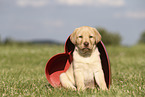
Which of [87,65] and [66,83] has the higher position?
[87,65]

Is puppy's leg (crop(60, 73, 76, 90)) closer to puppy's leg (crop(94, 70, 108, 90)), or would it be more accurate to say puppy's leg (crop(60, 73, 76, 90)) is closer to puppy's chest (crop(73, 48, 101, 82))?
puppy's chest (crop(73, 48, 101, 82))

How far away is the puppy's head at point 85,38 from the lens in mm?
3148

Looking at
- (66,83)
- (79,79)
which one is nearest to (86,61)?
(79,79)

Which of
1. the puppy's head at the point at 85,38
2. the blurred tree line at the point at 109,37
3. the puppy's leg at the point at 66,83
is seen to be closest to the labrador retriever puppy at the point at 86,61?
the puppy's head at the point at 85,38

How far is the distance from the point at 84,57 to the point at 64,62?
3.36 feet

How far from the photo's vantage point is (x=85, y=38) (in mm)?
3158

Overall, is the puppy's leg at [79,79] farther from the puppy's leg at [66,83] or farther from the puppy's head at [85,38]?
the puppy's head at [85,38]

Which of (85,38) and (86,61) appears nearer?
(85,38)

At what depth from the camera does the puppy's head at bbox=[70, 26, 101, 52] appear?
3148 mm

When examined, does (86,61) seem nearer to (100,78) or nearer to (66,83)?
(100,78)

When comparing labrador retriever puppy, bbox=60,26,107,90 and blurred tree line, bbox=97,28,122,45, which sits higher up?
labrador retriever puppy, bbox=60,26,107,90

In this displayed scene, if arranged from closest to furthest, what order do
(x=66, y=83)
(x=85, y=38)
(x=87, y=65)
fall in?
(x=85, y=38), (x=87, y=65), (x=66, y=83)

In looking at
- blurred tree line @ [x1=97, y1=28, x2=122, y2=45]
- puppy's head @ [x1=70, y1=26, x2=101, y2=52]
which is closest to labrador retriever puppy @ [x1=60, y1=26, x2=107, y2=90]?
puppy's head @ [x1=70, y1=26, x2=101, y2=52]

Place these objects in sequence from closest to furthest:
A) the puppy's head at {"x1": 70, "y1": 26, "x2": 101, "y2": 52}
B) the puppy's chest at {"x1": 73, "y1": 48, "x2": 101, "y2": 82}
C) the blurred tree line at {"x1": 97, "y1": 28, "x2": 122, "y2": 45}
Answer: the puppy's head at {"x1": 70, "y1": 26, "x2": 101, "y2": 52} < the puppy's chest at {"x1": 73, "y1": 48, "x2": 101, "y2": 82} < the blurred tree line at {"x1": 97, "y1": 28, "x2": 122, "y2": 45}
